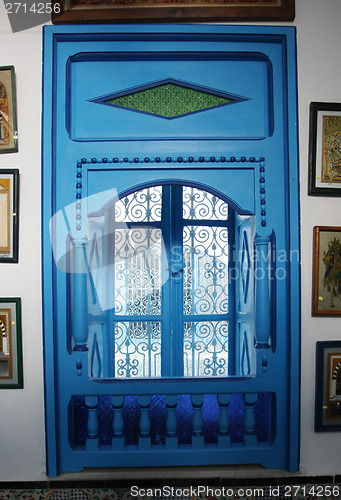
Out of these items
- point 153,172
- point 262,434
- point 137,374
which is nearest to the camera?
point 153,172

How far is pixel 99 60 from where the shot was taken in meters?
1.90

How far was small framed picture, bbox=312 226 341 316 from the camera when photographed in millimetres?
1896

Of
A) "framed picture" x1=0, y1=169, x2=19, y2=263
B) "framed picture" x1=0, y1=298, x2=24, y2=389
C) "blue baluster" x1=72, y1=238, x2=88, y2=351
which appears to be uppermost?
"framed picture" x1=0, y1=169, x2=19, y2=263

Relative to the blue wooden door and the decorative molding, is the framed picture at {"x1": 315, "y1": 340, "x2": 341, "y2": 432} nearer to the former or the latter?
the blue wooden door

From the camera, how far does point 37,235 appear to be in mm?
1895

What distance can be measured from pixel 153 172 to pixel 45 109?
0.63 metres

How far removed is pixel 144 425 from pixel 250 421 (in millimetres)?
538

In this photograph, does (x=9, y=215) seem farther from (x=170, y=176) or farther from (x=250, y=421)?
(x=250, y=421)

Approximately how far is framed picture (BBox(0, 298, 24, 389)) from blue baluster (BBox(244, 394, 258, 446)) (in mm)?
1158

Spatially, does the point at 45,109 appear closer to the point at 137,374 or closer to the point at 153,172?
the point at 153,172

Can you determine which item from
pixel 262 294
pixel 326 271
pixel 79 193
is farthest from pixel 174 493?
pixel 79 193

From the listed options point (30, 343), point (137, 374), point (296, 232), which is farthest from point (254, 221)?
point (137, 374)

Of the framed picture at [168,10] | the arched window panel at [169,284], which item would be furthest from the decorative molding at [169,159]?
the arched window panel at [169,284]

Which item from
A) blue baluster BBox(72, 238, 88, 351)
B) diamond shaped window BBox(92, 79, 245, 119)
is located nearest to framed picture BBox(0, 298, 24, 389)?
blue baluster BBox(72, 238, 88, 351)
